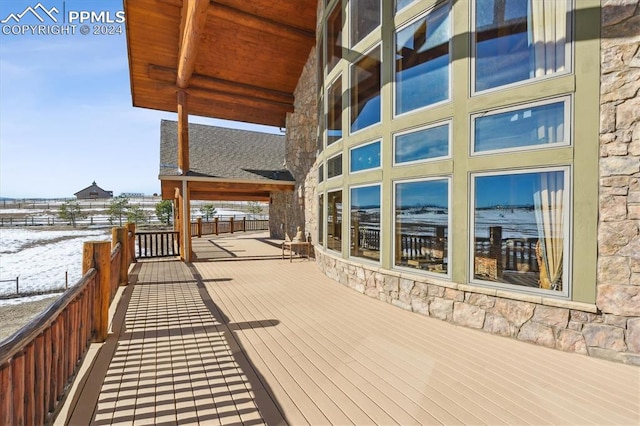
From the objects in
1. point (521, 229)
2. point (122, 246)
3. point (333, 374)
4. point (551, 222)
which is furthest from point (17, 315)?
point (551, 222)

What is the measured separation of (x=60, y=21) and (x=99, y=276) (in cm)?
1459

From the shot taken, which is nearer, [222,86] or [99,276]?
[99,276]

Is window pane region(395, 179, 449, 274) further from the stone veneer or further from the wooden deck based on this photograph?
the stone veneer

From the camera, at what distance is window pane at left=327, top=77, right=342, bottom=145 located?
7211 mm

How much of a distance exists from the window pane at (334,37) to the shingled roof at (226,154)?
5453 mm

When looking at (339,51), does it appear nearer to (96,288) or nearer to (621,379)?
(96,288)

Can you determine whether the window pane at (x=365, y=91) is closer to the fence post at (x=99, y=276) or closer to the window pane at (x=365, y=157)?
the window pane at (x=365, y=157)

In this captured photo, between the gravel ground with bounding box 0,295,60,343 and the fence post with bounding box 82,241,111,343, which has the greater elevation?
the fence post with bounding box 82,241,111,343

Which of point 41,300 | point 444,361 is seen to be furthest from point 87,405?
point 41,300

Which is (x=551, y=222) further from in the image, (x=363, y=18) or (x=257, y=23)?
(x=257, y=23)

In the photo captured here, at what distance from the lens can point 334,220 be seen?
7258mm

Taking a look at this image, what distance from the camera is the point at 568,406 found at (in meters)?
2.48

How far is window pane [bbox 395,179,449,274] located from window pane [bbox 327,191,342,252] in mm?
1941

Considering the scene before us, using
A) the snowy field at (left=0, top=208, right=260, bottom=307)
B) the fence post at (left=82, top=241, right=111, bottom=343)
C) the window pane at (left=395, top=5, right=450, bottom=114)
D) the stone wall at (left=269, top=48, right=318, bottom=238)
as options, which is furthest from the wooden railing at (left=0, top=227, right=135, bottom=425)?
the snowy field at (left=0, top=208, right=260, bottom=307)
